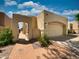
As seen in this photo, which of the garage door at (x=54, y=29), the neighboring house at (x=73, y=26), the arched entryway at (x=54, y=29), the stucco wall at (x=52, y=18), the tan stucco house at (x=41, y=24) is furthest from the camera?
the neighboring house at (x=73, y=26)

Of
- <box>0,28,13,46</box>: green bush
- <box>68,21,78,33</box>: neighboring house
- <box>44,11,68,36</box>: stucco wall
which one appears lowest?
<box>0,28,13,46</box>: green bush

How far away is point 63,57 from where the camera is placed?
13.1 m

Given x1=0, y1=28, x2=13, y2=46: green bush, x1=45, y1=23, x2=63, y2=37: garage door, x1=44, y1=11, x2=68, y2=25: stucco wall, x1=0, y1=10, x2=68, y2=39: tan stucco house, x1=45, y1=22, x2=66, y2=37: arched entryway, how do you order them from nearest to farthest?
1. x1=0, y1=28, x2=13, y2=46: green bush
2. x1=0, y1=10, x2=68, y2=39: tan stucco house
3. x1=44, y1=11, x2=68, y2=25: stucco wall
4. x1=45, y1=22, x2=66, y2=37: arched entryway
5. x1=45, y1=23, x2=63, y2=37: garage door

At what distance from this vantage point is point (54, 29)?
77.7 ft

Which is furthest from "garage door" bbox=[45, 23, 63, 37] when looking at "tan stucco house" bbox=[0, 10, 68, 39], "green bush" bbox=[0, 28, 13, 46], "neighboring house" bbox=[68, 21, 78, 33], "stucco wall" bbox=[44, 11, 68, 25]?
"neighboring house" bbox=[68, 21, 78, 33]

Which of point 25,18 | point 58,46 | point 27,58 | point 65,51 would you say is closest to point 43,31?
point 25,18

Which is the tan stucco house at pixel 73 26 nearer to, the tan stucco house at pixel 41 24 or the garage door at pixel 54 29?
the tan stucco house at pixel 41 24

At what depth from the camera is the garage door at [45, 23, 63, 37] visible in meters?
22.1

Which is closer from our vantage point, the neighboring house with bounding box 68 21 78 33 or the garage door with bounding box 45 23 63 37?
the garage door with bounding box 45 23 63 37

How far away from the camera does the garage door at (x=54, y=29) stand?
22.1m

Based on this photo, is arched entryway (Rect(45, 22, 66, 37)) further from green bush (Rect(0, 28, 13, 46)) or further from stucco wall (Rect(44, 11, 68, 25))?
green bush (Rect(0, 28, 13, 46))

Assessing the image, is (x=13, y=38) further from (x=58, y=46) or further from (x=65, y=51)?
(x=65, y=51)

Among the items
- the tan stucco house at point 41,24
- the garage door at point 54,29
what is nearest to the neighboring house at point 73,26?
the tan stucco house at point 41,24

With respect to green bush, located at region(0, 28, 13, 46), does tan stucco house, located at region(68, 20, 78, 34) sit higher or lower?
higher
